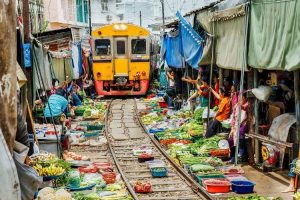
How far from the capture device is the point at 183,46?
18.6 metres

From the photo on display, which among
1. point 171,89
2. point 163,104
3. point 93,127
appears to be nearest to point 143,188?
point 93,127

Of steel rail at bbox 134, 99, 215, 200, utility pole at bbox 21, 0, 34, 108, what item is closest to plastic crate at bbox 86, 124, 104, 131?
→ steel rail at bbox 134, 99, 215, 200

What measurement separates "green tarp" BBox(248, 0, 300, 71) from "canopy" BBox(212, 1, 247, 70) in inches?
19.4

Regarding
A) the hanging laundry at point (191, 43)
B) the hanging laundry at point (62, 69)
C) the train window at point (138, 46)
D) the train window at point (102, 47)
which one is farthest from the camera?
the train window at point (138, 46)

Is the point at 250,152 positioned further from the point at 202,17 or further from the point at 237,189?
the point at 202,17

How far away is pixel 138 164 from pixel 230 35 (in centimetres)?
383

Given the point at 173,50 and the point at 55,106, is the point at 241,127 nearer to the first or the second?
the point at 55,106

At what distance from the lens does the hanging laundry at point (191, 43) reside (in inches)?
634

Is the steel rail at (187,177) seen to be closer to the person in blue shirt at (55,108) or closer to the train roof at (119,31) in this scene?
the person in blue shirt at (55,108)

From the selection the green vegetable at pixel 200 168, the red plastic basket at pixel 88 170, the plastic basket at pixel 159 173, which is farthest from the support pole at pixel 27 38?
the green vegetable at pixel 200 168

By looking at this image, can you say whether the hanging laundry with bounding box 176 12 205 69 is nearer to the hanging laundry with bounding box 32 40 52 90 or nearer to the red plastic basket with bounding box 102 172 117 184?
the hanging laundry with bounding box 32 40 52 90

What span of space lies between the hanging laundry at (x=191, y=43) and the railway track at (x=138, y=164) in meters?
2.85

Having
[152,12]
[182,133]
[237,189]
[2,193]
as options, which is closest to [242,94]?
[237,189]

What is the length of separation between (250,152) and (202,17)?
17.2 ft
